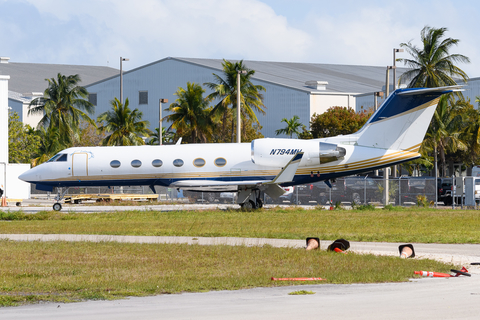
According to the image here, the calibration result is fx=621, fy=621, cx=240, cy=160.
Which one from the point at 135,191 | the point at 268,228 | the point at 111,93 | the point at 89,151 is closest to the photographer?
the point at 268,228

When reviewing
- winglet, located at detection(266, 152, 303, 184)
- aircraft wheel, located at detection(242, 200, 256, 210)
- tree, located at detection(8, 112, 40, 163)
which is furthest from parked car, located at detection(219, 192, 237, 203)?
tree, located at detection(8, 112, 40, 163)

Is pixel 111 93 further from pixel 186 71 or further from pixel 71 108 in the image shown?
pixel 71 108

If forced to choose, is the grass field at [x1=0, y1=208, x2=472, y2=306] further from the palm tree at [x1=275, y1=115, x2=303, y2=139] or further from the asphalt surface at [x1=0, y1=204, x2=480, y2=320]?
the palm tree at [x1=275, y1=115, x2=303, y2=139]

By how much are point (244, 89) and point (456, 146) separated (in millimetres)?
23005

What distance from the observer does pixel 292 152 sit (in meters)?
29.9

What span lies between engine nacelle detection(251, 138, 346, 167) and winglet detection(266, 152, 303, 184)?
1.28 m

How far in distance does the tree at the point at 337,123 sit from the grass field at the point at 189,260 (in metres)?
45.3

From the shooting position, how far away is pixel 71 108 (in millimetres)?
64500

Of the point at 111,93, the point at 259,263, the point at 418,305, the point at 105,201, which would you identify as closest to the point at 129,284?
the point at 259,263


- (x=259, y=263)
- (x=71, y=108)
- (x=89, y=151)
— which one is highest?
(x=71, y=108)

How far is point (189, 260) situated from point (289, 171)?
50.3ft

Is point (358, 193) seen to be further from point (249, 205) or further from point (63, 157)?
point (63, 157)

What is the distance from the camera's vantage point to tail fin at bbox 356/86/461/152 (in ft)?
96.9

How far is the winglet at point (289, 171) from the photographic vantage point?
A: 28.0 metres
